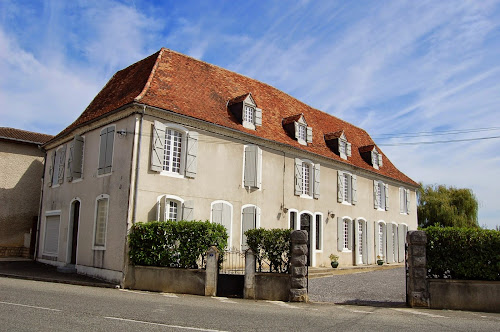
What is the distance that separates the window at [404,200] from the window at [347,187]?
664cm

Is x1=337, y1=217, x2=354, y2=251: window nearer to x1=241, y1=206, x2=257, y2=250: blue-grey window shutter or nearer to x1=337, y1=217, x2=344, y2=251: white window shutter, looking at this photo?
x1=337, y1=217, x2=344, y2=251: white window shutter

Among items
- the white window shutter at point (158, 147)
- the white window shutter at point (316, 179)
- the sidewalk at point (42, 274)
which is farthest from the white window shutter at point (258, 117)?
the sidewalk at point (42, 274)

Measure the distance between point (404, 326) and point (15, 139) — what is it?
21.3 meters

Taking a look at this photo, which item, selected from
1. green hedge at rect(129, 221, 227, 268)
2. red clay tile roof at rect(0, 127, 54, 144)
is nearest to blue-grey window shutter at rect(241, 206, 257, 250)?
green hedge at rect(129, 221, 227, 268)

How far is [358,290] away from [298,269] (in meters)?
3.68

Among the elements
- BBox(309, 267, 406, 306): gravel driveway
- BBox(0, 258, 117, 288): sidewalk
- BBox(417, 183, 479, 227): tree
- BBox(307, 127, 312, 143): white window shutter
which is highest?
BBox(307, 127, 312, 143): white window shutter

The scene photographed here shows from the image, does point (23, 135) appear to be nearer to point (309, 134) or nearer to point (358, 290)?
point (309, 134)

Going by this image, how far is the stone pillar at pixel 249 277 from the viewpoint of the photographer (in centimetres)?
1180

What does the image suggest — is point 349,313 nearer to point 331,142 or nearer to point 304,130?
point 304,130

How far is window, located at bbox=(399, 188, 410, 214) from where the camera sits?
2938 centimetres

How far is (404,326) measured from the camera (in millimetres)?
8148

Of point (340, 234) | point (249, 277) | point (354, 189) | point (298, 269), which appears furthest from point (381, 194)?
point (249, 277)

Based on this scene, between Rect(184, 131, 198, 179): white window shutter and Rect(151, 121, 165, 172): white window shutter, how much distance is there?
1.03 metres

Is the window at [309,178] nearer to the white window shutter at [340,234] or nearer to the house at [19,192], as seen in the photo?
the white window shutter at [340,234]
